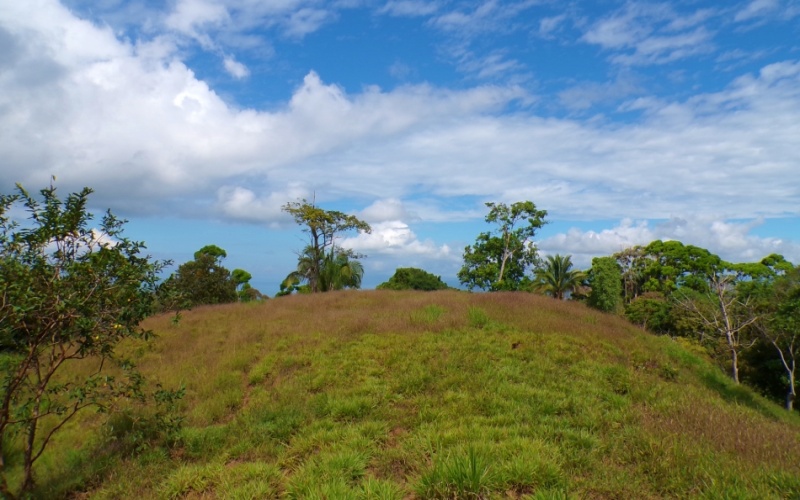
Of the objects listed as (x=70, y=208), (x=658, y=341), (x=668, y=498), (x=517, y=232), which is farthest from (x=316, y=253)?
(x=668, y=498)

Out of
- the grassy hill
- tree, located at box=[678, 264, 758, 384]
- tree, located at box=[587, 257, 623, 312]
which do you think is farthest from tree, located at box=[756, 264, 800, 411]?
tree, located at box=[587, 257, 623, 312]

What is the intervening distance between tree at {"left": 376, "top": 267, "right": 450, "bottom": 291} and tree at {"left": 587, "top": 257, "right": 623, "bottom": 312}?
1550 centimetres

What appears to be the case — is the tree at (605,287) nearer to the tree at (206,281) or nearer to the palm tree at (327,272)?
the palm tree at (327,272)

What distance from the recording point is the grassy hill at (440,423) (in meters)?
4.95

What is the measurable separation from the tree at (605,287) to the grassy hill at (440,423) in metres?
28.8

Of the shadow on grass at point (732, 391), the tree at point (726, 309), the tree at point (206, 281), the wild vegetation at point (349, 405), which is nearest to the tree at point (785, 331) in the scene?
the tree at point (726, 309)

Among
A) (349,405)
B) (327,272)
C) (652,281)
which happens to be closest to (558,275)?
(652,281)

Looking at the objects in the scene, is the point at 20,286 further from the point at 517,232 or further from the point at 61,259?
the point at 517,232

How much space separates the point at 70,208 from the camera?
6.77 metres

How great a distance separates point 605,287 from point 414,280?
1945cm

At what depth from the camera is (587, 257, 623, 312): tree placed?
41406 millimetres

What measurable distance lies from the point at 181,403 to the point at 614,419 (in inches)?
337

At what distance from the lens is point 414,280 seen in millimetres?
48438

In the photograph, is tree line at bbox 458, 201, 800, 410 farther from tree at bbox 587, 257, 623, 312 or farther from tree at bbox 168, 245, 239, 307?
tree at bbox 168, 245, 239, 307
